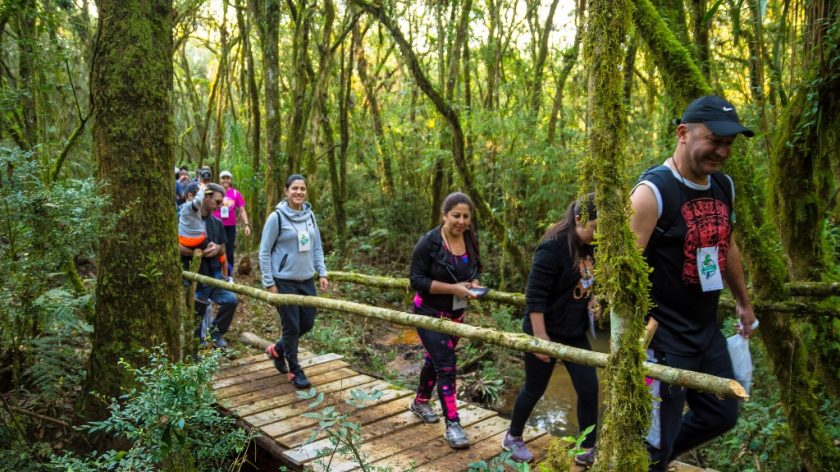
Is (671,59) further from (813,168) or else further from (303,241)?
(303,241)

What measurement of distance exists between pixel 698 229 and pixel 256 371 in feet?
15.8

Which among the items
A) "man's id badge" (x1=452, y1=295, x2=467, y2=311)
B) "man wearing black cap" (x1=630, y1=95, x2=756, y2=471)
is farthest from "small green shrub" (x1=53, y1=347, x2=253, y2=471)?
"man wearing black cap" (x1=630, y1=95, x2=756, y2=471)

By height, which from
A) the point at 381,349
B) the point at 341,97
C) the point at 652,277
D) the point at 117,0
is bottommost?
the point at 381,349

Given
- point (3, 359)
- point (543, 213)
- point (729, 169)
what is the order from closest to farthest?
point (729, 169)
point (3, 359)
point (543, 213)

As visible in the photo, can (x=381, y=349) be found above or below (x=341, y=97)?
below

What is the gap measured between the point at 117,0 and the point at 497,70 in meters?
9.45

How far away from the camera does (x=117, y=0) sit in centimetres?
418

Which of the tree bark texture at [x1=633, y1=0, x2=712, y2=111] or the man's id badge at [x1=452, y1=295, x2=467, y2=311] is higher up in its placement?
the tree bark texture at [x1=633, y1=0, x2=712, y2=111]

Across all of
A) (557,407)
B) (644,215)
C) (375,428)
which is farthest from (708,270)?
(557,407)

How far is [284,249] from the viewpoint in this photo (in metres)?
5.50

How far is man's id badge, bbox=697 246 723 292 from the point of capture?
280 cm

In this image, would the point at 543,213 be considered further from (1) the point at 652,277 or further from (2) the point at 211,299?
(1) the point at 652,277

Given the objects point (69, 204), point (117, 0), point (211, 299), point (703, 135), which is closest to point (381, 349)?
point (211, 299)

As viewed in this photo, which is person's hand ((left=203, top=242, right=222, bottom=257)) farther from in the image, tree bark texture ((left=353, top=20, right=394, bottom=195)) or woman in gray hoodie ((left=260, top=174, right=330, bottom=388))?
tree bark texture ((left=353, top=20, right=394, bottom=195))
